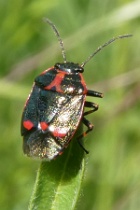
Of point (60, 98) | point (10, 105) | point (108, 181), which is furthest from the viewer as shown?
point (10, 105)

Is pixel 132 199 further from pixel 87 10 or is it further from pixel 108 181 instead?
pixel 87 10

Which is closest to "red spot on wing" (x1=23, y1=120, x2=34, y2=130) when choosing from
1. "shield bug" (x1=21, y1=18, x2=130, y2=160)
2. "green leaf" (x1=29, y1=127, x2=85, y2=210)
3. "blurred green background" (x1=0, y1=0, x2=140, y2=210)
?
"shield bug" (x1=21, y1=18, x2=130, y2=160)

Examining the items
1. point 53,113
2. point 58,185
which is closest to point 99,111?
point 53,113

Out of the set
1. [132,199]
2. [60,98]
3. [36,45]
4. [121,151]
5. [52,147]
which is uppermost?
[36,45]

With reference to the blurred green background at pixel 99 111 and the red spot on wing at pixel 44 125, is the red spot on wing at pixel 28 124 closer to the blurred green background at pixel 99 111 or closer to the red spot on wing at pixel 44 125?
the red spot on wing at pixel 44 125

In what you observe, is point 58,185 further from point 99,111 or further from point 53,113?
point 99,111

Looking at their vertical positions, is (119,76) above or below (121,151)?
above

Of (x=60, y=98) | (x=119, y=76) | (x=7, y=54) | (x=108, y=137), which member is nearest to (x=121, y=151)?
(x=108, y=137)
